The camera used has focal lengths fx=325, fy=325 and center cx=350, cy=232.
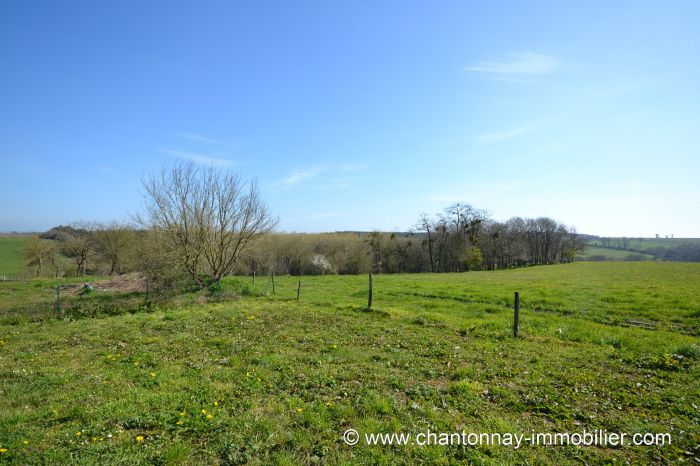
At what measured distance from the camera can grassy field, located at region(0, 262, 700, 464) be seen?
5023mm

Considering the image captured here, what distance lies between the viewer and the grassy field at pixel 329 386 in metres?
5.02

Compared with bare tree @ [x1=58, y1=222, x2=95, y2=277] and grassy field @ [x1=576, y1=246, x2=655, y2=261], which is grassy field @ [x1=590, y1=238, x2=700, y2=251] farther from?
bare tree @ [x1=58, y1=222, x2=95, y2=277]

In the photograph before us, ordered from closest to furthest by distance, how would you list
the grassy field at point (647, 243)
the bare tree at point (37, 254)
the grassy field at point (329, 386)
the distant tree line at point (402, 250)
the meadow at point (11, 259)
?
the grassy field at point (329, 386) < the meadow at point (11, 259) < the bare tree at point (37, 254) < the distant tree line at point (402, 250) < the grassy field at point (647, 243)

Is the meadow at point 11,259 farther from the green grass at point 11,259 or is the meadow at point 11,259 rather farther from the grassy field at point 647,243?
the grassy field at point 647,243

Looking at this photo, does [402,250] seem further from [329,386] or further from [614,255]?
[614,255]

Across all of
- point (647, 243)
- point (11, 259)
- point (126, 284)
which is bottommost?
point (126, 284)

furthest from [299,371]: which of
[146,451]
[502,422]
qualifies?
[502,422]

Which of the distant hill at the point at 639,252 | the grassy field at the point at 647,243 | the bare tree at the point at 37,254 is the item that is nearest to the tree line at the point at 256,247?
the bare tree at the point at 37,254

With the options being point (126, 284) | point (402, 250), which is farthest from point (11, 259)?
point (402, 250)

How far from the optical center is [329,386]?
732 cm

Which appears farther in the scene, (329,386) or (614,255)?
(614,255)

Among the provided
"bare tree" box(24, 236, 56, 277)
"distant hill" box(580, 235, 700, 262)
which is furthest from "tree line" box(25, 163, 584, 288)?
"distant hill" box(580, 235, 700, 262)

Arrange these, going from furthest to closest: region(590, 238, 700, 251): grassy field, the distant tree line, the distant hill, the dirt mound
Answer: region(590, 238, 700, 251): grassy field → the distant hill → the distant tree line → the dirt mound

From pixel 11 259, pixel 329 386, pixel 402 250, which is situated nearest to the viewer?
pixel 329 386
